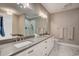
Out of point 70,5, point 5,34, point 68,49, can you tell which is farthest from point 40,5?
point 68,49

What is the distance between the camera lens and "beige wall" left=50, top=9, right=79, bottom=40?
1.67 m

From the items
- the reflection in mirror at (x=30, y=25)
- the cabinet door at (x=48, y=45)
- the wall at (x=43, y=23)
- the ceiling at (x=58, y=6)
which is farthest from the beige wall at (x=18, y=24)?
the cabinet door at (x=48, y=45)

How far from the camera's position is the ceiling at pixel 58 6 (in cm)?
162

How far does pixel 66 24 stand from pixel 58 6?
0.45 meters

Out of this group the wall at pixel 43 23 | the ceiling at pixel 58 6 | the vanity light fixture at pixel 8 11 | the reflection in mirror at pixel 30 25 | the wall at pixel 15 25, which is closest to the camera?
the vanity light fixture at pixel 8 11

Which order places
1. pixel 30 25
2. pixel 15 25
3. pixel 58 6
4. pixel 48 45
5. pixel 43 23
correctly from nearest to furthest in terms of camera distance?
pixel 15 25 → pixel 58 6 → pixel 30 25 → pixel 43 23 → pixel 48 45

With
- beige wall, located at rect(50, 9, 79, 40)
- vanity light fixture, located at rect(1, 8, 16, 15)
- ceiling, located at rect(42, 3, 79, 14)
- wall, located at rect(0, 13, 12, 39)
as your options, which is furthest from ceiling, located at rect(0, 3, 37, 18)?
beige wall, located at rect(50, 9, 79, 40)

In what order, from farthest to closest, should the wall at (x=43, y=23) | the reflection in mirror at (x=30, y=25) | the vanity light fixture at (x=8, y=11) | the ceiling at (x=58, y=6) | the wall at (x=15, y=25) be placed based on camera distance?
the wall at (x=43, y=23) → the reflection in mirror at (x=30, y=25) → the ceiling at (x=58, y=6) → the wall at (x=15, y=25) → the vanity light fixture at (x=8, y=11)

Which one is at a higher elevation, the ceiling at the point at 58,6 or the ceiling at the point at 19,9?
the ceiling at the point at 58,6

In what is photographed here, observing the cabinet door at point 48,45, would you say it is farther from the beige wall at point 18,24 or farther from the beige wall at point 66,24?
the beige wall at point 18,24

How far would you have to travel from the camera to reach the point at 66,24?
1751 mm

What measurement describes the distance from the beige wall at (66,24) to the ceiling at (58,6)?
9cm

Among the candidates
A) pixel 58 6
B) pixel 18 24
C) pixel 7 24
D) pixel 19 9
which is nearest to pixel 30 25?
pixel 18 24

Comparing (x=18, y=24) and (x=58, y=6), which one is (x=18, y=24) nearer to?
(x=18, y=24)
